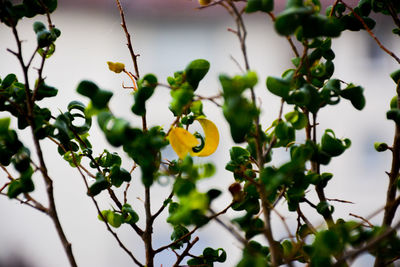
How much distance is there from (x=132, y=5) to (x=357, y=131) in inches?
49.6

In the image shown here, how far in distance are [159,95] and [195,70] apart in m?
1.52

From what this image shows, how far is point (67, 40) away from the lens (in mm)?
1848

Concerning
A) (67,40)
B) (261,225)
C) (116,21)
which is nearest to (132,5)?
(116,21)

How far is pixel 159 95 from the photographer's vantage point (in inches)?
76.4

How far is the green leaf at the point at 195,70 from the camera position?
0.44m

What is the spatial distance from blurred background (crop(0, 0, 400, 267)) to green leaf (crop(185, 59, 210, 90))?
129 centimetres

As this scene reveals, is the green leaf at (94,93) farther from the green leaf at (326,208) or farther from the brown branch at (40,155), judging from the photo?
the green leaf at (326,208)

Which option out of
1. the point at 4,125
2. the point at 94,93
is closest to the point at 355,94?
the point at 94,93

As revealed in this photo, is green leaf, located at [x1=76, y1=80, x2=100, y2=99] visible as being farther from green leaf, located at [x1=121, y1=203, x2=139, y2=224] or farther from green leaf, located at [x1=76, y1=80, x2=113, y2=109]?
green leaf, located at [x1=121, y1=203, x2=139, y2=224]

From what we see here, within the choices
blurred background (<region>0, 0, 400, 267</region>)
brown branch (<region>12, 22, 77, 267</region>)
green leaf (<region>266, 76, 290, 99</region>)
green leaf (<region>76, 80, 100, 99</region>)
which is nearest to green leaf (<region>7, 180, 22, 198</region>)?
brown branch (<region>12, 22, 77, 267</region>)

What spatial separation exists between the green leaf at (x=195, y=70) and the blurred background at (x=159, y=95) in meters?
1.29

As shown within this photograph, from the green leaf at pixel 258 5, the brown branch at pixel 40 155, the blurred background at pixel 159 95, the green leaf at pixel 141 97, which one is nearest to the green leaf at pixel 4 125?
the brown branch at pixel 40 155

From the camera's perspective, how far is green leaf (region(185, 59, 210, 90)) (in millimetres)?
435

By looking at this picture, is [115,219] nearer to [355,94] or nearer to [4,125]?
[4,125]
